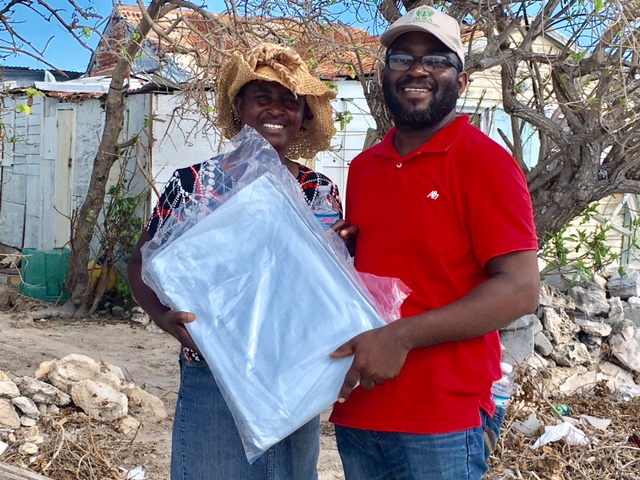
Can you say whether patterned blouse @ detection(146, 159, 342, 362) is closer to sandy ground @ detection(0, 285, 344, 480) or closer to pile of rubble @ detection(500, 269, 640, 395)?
sandy ground @ detection(0, 285, 344, 480)

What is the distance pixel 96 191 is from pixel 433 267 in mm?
6404

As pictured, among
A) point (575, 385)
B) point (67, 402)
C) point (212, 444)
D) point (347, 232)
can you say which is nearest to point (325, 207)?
point (347, 232)

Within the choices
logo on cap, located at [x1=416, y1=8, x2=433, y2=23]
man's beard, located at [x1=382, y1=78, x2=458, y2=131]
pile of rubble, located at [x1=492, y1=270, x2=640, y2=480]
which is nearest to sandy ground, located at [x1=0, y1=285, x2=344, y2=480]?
pile of rubble, located at [x1=492, y1=270, x2=640, y2=480]

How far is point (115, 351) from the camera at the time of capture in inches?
260

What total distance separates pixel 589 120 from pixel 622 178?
0.50 m

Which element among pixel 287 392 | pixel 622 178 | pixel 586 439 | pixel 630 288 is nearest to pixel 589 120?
pixel 622 178

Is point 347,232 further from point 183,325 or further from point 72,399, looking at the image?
point 72,399

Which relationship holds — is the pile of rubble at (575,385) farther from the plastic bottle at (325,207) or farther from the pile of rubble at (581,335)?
the plastic bottle at (325,207)

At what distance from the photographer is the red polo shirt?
1718 mm

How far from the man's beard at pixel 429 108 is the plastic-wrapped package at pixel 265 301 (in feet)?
1.19

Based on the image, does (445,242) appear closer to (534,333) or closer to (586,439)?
(586,439)

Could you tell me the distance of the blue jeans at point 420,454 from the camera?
178 cm

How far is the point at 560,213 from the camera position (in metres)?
4.82

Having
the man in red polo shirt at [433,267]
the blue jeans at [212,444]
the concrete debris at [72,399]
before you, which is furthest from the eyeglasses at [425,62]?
the concrete debris at [72,399]
